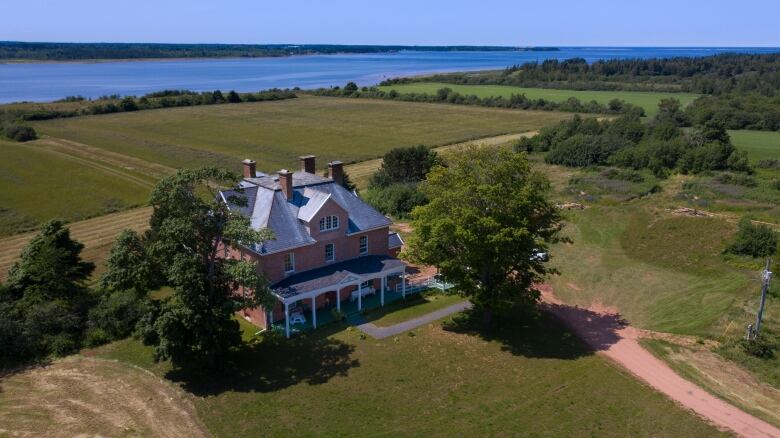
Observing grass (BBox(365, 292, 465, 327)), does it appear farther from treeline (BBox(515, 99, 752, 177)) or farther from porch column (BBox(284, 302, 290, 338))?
treeline (BBox(515, 99, 752, 177))

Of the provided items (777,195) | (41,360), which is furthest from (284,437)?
(777,195)

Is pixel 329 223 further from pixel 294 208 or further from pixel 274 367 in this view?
pixel 274 367

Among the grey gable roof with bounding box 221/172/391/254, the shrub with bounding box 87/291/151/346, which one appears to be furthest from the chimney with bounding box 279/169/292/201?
the shrub with bounding box 87/291/151/346

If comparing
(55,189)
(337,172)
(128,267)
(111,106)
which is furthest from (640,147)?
(111,106)

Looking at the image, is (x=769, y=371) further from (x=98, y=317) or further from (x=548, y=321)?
(x=98, y=317)

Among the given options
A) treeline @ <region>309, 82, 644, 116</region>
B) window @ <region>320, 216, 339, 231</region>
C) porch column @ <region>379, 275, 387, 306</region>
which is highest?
treeline @ <region>309, 82, 644, 116</region>

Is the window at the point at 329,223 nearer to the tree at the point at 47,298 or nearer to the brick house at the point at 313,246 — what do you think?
the brick house at the point at 313,246
